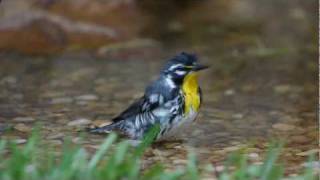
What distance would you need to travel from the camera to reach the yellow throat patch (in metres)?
6.53

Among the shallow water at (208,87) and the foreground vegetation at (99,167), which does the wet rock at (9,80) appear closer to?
the shallow water at (208,87)

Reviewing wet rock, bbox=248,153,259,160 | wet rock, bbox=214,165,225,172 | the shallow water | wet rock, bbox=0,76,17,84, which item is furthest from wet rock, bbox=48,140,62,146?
wet rock, bbox=0,76,17,84

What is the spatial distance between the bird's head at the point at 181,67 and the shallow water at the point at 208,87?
0.48 meters

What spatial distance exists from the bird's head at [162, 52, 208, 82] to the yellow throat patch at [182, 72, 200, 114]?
37 millimetres

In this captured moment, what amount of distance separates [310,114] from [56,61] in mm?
2852

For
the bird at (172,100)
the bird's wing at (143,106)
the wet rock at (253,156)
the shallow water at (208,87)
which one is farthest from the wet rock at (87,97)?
the wet rock at (253,156)

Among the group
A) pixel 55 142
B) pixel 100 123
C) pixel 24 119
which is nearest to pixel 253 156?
pixel 55 142

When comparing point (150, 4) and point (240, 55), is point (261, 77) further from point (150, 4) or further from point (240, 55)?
point (150, 4)

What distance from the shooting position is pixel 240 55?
9.91m

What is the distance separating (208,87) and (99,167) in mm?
3356

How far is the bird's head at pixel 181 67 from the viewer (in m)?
6.54

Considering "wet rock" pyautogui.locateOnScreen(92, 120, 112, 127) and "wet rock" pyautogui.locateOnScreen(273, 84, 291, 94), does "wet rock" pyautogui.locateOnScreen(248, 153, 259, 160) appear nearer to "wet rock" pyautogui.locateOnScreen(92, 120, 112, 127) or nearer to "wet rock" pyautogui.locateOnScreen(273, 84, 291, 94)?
"wet rock" pyautogui.locateOnScreen(92, 120, 112, 127)

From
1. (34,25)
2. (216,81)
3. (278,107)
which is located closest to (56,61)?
(34,25)

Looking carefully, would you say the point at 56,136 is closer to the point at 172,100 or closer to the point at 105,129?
the point at 105,129
